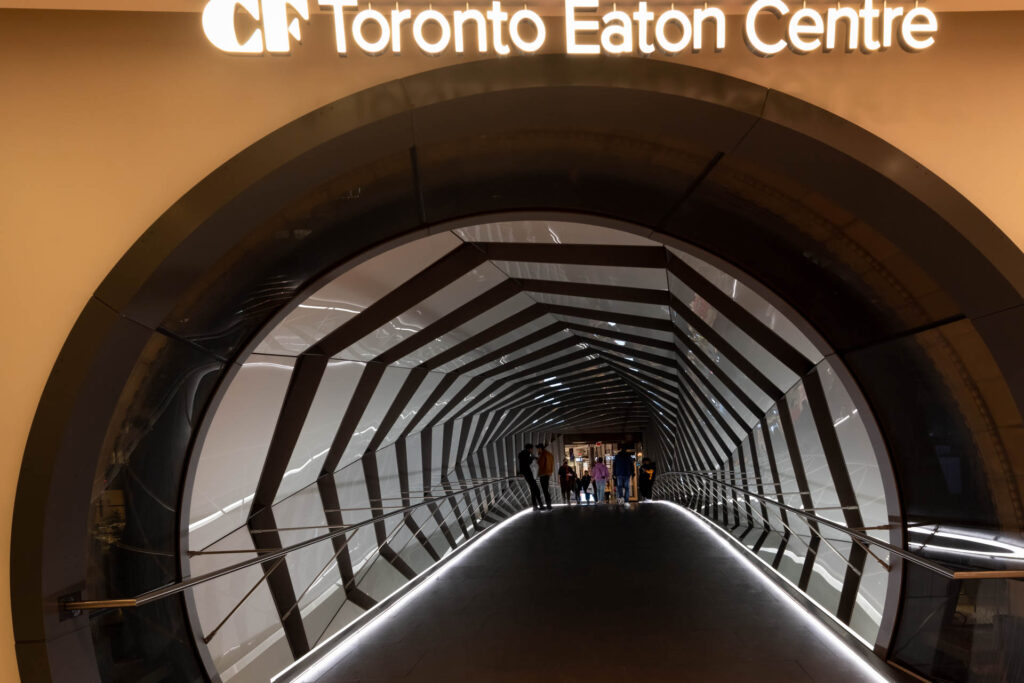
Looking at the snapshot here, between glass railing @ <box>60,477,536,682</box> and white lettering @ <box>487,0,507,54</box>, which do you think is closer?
white lettering @ <box>487,0,507,54</box>

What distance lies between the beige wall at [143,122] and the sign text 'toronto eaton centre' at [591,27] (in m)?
0.26

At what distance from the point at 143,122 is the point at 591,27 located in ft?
8.02

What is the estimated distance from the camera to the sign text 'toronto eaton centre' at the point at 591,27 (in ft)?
13.3

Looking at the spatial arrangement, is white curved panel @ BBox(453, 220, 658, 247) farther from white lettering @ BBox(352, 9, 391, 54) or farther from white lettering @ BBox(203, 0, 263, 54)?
white lettering @ BBox(203, 0, 263, 54)

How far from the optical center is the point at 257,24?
4.03 metres

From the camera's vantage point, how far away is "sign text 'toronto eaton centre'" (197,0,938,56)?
4066mm

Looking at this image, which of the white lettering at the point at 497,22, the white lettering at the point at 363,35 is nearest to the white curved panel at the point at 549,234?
the white lettering at the point at 497,22

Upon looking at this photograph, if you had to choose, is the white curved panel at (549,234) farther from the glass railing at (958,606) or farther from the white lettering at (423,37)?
the white lettering at (423,37)

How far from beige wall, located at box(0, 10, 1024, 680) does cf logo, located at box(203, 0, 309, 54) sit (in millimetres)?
403

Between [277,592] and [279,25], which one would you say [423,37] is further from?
[277,592]

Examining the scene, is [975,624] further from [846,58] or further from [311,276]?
[311,276]

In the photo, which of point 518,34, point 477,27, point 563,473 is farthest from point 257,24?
point 563,473

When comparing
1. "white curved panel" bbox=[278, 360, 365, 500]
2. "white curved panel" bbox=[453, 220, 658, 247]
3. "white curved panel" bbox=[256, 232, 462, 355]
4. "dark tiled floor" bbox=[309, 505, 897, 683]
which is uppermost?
"white curved panel" bbox=[453, 220, 658, 247]

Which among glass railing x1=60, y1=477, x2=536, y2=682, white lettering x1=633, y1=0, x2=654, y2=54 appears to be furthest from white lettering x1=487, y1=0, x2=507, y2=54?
glass railing x1=60, y1=477, x2=536, y2=682
